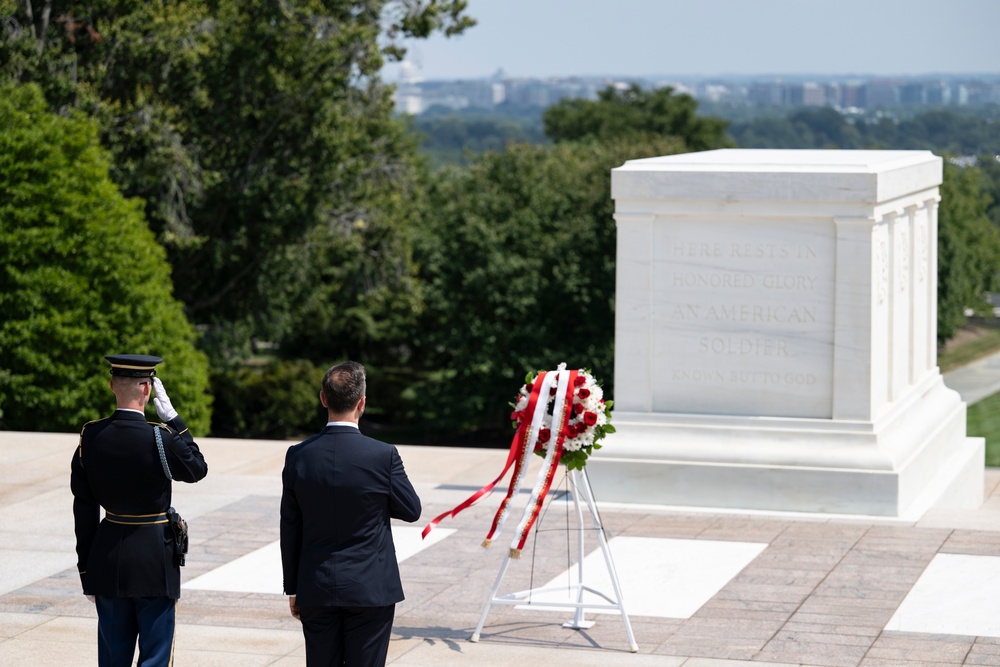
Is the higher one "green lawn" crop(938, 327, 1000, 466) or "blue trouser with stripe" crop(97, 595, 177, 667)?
"blue trouser with stripe" crop(97, 595, 177, 667)

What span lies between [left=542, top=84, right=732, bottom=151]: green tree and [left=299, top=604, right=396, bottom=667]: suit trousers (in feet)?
207

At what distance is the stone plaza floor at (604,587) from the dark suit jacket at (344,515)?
1.94 m

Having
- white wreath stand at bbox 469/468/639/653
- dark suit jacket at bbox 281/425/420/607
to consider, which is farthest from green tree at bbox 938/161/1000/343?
dark suit jacket at bbox 281/425/420/607

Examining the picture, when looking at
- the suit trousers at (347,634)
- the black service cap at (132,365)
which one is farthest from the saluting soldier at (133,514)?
the suit trousers at (347,634)

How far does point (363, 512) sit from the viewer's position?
535 cm

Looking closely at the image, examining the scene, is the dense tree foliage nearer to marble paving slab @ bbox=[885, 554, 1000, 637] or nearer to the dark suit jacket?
marble paving slab @ bbox=[885, 554, 1000, 637]

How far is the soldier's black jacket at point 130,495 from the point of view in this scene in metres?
5.73

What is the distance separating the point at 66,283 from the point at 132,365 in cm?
1824

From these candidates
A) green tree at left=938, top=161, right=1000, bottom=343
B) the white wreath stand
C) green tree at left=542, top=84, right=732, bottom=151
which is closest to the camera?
the white wreath stand

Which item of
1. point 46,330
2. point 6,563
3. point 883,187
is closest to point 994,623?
point 883,187

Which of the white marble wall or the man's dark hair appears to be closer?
the man's dark hair

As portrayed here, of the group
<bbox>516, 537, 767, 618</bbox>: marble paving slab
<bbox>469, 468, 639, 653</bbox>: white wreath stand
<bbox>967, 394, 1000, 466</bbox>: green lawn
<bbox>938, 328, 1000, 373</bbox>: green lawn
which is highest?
<bbox>469, 468, 639, 653</bbox>: white wreath stand

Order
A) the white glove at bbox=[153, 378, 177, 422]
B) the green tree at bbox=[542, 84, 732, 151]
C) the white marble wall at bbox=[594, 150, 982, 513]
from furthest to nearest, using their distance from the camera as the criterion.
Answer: the green tree at bbox=[542, 84, 732, 151]
the white marble wall at bbox=[594, 150, 982, 513]
the white glove at bbox=[153, 378, 177, 422]

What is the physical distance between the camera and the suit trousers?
5.33 meters
